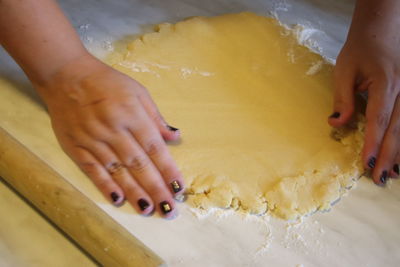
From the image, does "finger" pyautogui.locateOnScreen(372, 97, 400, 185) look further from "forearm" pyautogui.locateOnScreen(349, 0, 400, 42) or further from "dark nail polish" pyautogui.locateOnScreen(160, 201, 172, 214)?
"dark nail polish" pyautogui.locateOnScreen(160, 201, 172, 214)

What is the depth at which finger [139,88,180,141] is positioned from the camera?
1.07m

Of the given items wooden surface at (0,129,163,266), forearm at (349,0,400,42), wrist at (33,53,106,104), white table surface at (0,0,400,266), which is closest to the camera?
wooden surface at (0,129,163,266)

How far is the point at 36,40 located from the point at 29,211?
1.35ft

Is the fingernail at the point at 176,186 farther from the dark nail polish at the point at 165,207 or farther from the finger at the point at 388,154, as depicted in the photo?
the finger at the point at 388,154

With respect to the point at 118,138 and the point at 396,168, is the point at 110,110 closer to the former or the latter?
the point at 118,138

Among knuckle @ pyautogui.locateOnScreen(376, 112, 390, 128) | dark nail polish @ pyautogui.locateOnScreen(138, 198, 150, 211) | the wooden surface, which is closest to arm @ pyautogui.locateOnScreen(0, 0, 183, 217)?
dark nail polish @ pyautogui.locateOnScreen(138, 198, 150, 211)

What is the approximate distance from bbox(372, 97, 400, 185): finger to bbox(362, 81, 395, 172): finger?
0.01 m

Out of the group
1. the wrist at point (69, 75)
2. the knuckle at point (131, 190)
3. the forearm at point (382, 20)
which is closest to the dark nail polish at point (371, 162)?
the forearm at point (382, 20)

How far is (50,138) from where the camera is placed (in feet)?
3.79

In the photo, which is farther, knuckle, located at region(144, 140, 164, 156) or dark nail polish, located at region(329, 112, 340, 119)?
dark nail polish, located at region(329, 112, 340, 119)

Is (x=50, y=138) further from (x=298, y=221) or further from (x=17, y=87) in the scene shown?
(x=298, y=221)

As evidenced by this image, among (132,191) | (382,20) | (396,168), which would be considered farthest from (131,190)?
(382,20)

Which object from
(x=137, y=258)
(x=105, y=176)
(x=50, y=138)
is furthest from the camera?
(x=50, y=138)

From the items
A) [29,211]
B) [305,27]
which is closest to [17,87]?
[29,211]
